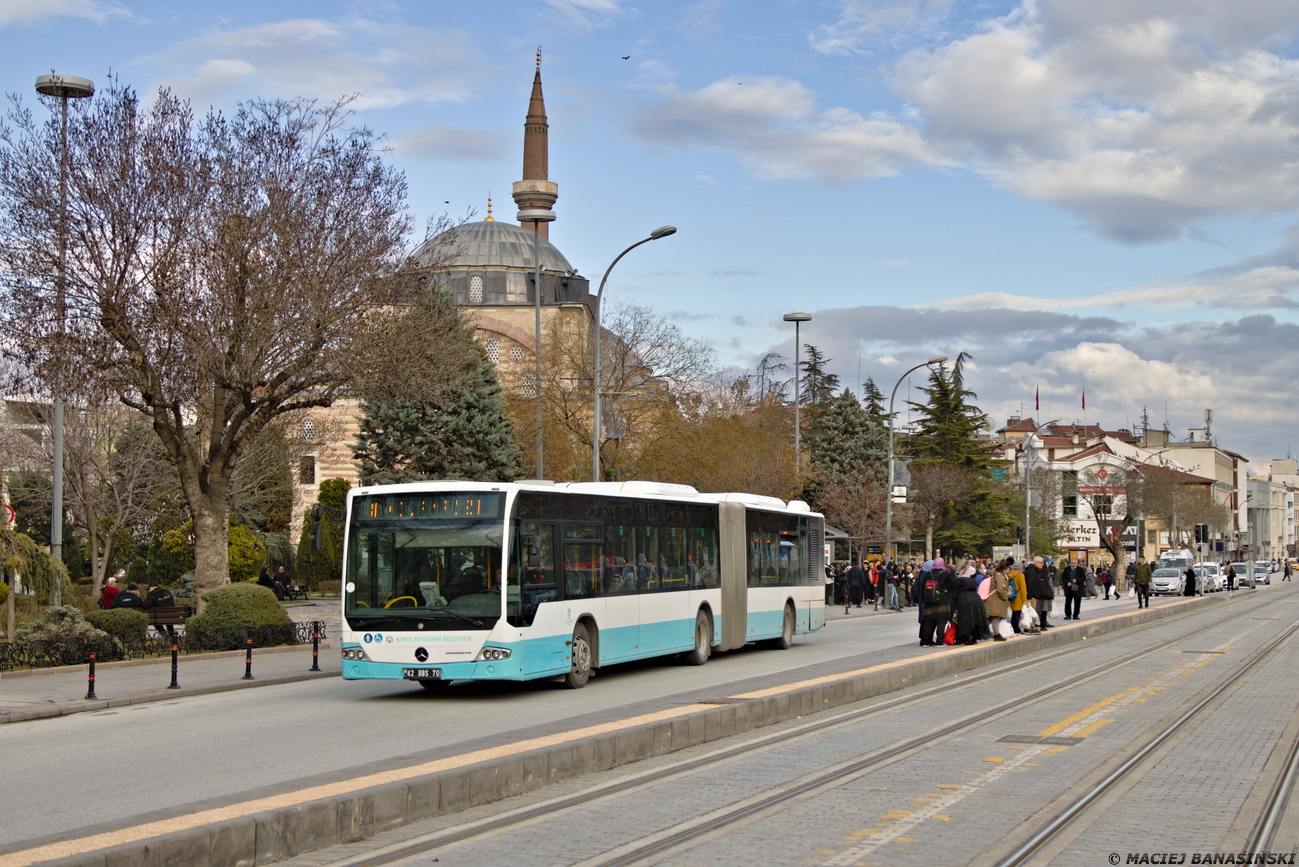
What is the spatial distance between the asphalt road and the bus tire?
3904 mm

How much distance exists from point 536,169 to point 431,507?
269 ft

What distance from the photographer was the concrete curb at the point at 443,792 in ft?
23.1

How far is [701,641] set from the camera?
21.4 metres

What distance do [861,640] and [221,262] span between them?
1452cm

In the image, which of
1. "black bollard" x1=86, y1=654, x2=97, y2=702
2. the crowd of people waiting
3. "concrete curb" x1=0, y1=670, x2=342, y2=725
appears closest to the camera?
"concrete curb" x1=0, y1=670, x2=342, y2=725

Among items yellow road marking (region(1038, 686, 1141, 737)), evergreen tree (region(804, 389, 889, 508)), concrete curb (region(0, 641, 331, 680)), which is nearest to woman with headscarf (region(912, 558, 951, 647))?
yellow road marking (region(1038, 686, 1141, 737))

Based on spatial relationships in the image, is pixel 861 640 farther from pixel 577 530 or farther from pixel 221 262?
pixel 221 262

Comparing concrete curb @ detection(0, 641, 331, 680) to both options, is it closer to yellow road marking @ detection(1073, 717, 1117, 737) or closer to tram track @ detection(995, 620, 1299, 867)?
yellow road marking @ detection(1073, 717, 1117, 737)

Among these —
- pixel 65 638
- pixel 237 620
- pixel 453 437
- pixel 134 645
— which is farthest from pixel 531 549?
pixel 453 437

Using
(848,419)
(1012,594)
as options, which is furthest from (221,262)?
(848,419)

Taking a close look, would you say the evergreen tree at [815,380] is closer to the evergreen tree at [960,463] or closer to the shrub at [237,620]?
the evergreen tree at [960,463]

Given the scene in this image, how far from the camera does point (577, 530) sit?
17469 millimetres

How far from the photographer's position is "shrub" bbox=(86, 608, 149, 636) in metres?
21.2

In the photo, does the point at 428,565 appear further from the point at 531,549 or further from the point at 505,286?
the point at 505,286
